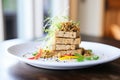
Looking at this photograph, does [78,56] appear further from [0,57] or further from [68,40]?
[0,57]

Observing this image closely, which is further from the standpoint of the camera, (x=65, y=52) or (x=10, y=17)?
(x=10, y=17)

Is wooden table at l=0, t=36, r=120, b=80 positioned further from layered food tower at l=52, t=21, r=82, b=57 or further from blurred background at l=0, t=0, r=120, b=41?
blurred background at l=0, t=0, r=120, b=41

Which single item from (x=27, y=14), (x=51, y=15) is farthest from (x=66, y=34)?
(x=51, y=15)

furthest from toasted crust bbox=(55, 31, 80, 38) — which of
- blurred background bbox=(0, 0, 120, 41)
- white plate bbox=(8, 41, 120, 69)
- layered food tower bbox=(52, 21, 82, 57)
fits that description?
blurred background bbox=(0, 0, 120, 41)

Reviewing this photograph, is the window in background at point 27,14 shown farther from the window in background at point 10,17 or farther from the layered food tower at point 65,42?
the layered food tower at point 65,42

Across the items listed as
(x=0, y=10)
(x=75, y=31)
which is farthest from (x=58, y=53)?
(x=0, y=10)

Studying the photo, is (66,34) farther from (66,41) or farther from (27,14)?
(27,14)
